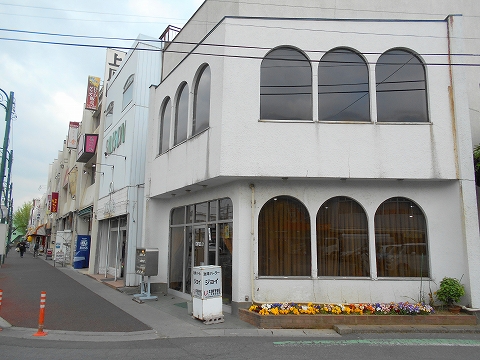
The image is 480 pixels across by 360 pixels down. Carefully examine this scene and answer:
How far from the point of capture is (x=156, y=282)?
1338 centimetres

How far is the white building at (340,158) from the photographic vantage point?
9.43 meters

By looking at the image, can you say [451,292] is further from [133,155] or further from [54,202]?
[54,202]

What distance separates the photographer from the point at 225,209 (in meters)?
10.7

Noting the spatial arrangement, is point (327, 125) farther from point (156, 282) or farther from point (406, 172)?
point (156, 282)

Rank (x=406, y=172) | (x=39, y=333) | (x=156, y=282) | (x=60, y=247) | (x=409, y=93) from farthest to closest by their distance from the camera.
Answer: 1. (x=60, y=247)
2. (x=156, y=282)
3. (x=409, y=93)
4. (x=406, y=172)
5. (x=39, y=333)

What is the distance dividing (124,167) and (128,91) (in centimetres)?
373

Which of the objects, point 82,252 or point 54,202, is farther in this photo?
point 54,202

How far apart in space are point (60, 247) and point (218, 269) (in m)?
22.1

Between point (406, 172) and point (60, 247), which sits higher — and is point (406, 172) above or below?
above

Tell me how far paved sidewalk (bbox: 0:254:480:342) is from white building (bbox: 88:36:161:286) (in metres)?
2.94

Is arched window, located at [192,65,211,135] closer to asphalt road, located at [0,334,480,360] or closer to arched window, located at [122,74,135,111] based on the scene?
asphalt road, located at [0,334,480,360]

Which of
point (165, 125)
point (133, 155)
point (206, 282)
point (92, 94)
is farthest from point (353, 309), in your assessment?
point (92, 94)

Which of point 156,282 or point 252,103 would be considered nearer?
point 252,103

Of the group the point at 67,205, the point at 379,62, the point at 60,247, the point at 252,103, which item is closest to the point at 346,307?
the point at 252,103
